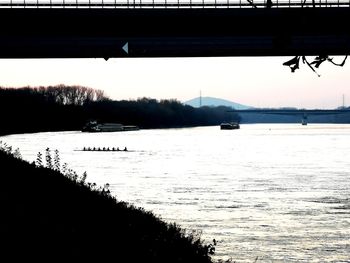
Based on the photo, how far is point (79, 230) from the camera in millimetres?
16953

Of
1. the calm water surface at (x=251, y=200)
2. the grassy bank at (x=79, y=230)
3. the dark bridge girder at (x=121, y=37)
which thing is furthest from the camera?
the dark bridge girder at (x=121, y=37)

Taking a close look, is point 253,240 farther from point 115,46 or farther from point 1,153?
point 1,153

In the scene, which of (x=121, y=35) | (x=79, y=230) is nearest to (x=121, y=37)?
(x=121, y=35)

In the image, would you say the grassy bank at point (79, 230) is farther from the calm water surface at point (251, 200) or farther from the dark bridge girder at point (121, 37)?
the dark bridge girder at point (121, 37)

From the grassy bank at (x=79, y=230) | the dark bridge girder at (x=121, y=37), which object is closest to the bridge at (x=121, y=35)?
the dark bridge girder at (x=121, y=37)

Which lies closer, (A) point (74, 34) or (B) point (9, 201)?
(B) point (9, 201)

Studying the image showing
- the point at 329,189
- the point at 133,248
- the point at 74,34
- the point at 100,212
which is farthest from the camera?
the point at 329,189

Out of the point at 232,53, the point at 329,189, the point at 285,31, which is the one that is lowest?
the point at 329,189

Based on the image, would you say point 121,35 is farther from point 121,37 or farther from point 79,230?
point 79,230

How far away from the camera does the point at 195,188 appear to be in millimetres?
48094

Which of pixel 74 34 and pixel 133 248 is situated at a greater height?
pixel 74 34

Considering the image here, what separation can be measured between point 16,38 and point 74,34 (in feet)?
11.2

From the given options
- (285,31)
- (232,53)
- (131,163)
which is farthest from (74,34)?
(131,163)

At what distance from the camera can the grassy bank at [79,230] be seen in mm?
13211
